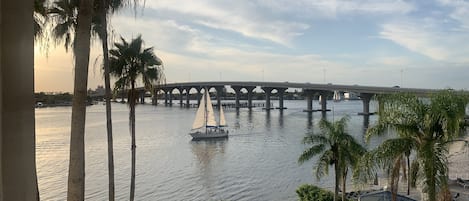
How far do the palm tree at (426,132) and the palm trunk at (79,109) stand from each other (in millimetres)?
9307

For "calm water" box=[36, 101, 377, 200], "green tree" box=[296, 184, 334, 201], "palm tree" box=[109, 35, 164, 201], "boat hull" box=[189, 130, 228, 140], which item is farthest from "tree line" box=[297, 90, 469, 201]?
"boat hull" box=[189, 130, 228, 140]

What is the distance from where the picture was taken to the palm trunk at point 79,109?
8672 millimetres

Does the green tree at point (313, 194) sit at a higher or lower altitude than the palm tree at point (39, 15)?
lower

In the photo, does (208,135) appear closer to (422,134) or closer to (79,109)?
(422,134)

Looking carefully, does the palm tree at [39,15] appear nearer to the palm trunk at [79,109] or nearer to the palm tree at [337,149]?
the palm trunk at [79,109]

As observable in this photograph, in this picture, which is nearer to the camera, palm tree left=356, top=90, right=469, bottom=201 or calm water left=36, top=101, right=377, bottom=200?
palm tree left=356, top=90, right=469, bottom=201

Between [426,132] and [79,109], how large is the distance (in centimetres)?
1016

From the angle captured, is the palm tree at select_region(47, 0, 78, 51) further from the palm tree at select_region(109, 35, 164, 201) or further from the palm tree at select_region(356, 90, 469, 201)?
the palm tree at select_region(356, 90, 469, 201)

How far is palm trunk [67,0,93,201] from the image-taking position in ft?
28.5

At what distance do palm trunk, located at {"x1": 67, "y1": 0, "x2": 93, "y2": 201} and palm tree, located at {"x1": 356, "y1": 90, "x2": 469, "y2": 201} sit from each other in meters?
9.31

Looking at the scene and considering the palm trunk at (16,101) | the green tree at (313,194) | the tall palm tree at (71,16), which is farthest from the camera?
the green tree at (313,194)

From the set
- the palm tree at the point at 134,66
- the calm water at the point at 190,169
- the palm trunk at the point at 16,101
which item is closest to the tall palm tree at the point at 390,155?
the palm tree at the point at 134,66

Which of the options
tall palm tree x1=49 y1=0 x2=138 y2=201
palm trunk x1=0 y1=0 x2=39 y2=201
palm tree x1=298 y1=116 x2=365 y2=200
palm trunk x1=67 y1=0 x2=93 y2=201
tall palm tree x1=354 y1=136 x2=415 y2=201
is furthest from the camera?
palm tree x1=298 y1=116 x2=365 y2=200

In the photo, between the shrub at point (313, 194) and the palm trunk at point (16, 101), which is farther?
the shrub at point (313, 194)
